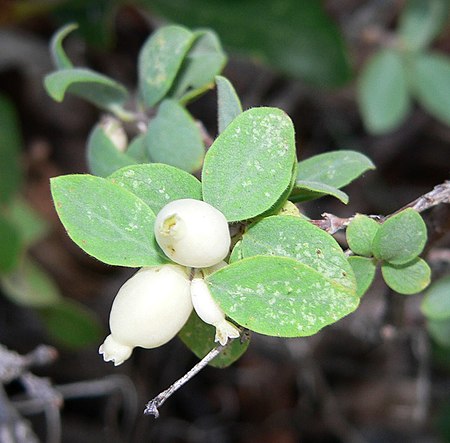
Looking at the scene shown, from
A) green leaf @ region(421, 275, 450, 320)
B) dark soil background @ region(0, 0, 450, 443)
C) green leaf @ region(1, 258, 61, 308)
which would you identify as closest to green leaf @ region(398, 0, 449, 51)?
dark soil background @ region(0, 0, 450, 443)

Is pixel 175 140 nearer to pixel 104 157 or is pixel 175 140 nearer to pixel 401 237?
pixel 104 157

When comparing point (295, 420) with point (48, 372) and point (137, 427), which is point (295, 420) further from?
point (48, 372)

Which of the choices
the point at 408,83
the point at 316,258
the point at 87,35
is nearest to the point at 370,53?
the point at 408,83

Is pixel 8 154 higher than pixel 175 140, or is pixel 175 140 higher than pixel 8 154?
pixel 175 140

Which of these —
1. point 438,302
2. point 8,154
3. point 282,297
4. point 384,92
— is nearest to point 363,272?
point 282,297

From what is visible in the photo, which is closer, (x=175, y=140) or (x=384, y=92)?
(x=175, y=140)

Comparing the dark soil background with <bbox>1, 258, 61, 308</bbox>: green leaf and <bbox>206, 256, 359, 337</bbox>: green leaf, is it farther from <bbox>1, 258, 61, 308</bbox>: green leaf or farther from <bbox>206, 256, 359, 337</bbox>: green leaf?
<bbox>206, 256, 359, 337</bbox>: green leaf
